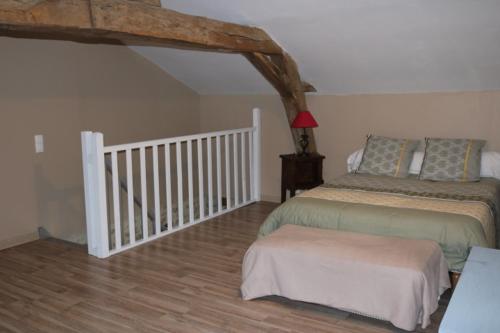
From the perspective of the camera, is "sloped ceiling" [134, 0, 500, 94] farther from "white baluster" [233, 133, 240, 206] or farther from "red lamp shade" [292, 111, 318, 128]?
"white baluster" [233, 133, 240, 206]

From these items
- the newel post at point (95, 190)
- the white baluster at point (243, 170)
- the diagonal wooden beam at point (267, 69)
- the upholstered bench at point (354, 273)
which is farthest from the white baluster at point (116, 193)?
the white baluster at point (243, 170)

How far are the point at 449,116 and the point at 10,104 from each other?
397 cm

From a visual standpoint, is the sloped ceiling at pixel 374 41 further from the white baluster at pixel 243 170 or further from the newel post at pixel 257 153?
the white baluster at pixel 243 170

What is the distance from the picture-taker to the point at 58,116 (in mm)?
4504

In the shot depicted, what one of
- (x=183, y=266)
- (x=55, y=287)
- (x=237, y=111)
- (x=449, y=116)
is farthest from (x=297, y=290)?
(x=237, y=111)

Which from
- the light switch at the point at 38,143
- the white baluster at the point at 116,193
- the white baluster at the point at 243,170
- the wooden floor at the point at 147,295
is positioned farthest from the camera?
the white baluster at the point at 243,170

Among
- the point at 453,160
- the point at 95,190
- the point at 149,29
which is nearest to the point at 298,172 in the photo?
the point at 453,160

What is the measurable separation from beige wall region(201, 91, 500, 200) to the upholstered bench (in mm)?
2126

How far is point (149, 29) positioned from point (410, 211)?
2.15m

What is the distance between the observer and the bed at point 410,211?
3.04 metres

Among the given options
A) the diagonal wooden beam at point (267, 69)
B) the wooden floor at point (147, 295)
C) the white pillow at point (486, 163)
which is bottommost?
the wooden floor at point (147, 295)

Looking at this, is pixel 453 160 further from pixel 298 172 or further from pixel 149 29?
pixel 149 29

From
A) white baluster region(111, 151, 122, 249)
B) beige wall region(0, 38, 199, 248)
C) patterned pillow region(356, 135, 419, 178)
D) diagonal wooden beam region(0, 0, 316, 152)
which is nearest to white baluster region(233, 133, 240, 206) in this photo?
diagonal wooden beam region(0, 0, 316, 152)

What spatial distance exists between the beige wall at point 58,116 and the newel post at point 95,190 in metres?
0.81
